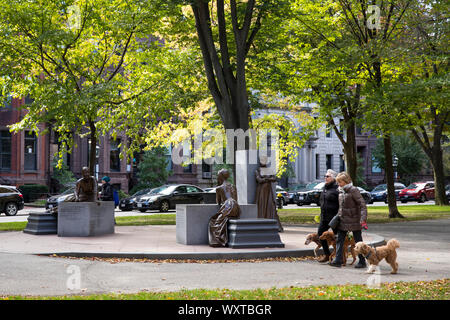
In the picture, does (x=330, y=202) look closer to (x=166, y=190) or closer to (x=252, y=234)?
(x=252, y=234)

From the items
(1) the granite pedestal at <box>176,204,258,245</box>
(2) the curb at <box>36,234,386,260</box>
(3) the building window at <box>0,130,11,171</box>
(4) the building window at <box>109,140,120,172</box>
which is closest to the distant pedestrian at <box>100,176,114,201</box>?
(1) the granite pedestal at <box>176,204,258,245</box>

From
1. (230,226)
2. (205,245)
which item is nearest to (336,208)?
(230,226)

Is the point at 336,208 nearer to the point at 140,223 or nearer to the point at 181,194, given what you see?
the point at 140,223

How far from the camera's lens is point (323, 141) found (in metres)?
67.4

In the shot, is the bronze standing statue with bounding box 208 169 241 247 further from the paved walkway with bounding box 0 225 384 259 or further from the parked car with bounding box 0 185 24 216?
the parked car with bounding box 0 185 24 216

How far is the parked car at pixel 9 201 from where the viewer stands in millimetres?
28000

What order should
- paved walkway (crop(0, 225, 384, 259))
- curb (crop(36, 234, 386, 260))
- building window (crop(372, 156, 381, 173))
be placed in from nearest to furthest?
curb (crop(36, 234, 386, 260)) < paved walkway (crop(0, 225, 384, 259)) < building window (crop(372, 156, 381, 173))

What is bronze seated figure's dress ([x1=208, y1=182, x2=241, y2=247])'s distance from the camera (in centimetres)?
1248

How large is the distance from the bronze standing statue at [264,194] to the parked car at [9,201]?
17.1 metres

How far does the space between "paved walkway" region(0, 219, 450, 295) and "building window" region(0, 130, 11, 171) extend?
30.9 meters

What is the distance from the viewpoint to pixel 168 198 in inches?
1275

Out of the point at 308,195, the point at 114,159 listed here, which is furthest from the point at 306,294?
the point at 114,159

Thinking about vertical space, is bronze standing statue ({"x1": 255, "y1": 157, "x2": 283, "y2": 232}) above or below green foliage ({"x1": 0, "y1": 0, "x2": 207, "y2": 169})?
below
